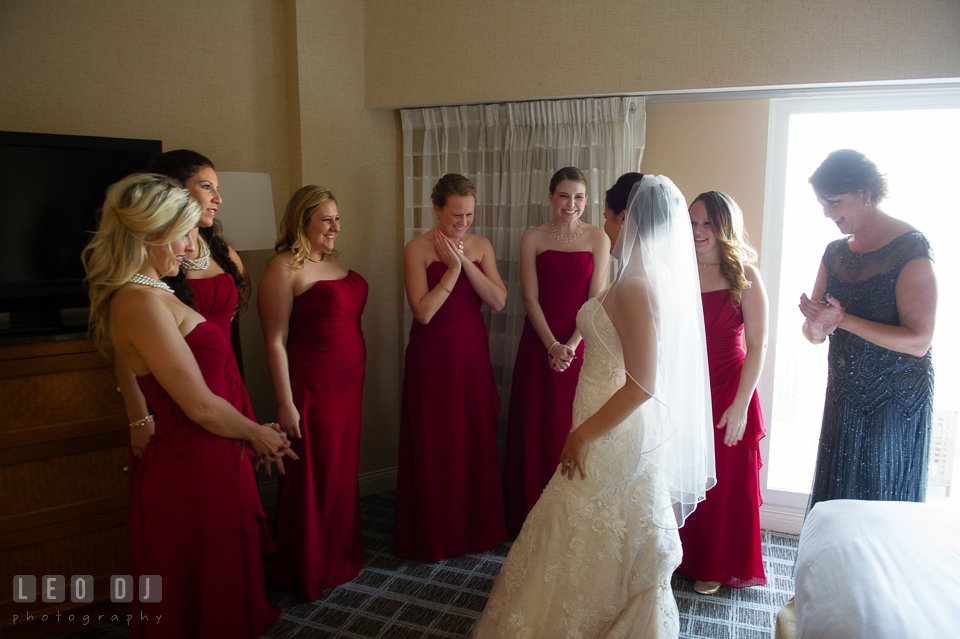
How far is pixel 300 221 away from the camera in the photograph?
274cm

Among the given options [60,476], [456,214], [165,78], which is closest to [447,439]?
[456,214]

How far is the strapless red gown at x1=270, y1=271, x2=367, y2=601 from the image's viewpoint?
2758 millimetres

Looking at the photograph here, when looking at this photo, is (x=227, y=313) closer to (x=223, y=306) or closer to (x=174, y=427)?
(x=223, y=306)

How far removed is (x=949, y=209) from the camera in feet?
10.1

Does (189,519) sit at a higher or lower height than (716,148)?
lower

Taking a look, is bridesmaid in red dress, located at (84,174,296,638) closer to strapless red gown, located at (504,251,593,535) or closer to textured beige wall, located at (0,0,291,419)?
textured beige wall, located at (0,0,291,419)

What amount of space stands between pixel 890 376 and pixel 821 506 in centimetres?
63

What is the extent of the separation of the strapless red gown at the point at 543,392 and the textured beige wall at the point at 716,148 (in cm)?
75

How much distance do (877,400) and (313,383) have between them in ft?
7.53

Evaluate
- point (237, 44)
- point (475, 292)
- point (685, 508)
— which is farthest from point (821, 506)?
point (237, 44)

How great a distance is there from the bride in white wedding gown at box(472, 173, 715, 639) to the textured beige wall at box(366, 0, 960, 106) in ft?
4.99

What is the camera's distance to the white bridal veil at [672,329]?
6.17 feet

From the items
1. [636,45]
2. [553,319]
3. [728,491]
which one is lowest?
[728,491]

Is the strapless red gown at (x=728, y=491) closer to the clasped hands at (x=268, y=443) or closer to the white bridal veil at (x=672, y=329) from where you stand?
the white bridal veil at (x=672, y=329)
